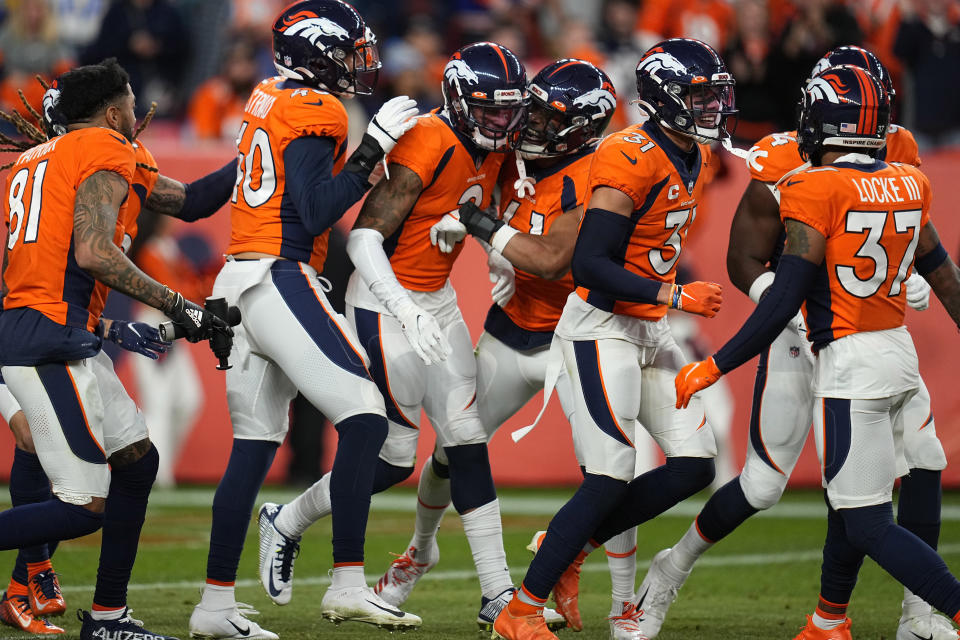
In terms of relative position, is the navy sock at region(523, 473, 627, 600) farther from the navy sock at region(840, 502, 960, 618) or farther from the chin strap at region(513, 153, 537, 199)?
the chin strap at region(513, 153, 537, 199)

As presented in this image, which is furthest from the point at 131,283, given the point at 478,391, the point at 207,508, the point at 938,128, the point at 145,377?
the point at 938,128

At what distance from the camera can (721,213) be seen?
964cm

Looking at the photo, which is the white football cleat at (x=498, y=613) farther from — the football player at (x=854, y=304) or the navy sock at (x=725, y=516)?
the football player at (x=854, y=304)

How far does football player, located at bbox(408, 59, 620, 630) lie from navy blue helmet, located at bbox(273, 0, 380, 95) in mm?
639

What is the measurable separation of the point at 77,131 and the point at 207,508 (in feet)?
15.9

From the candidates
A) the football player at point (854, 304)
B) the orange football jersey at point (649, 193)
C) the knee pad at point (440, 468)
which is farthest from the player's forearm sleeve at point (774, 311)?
the knee pad at point (440, 468)

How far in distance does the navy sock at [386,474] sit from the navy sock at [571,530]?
901 mm

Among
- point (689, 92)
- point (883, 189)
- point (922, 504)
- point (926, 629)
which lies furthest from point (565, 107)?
point (926, 629)

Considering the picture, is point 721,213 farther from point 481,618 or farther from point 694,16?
point 481,618

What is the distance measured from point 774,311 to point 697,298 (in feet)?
1.30

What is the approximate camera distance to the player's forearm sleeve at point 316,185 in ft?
15.3

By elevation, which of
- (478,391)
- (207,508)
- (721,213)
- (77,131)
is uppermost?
(77,131)

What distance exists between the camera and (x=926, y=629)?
4.81 m

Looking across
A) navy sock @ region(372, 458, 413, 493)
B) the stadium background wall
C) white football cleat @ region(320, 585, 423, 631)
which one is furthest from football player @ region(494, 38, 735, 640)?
the stadium background wall
